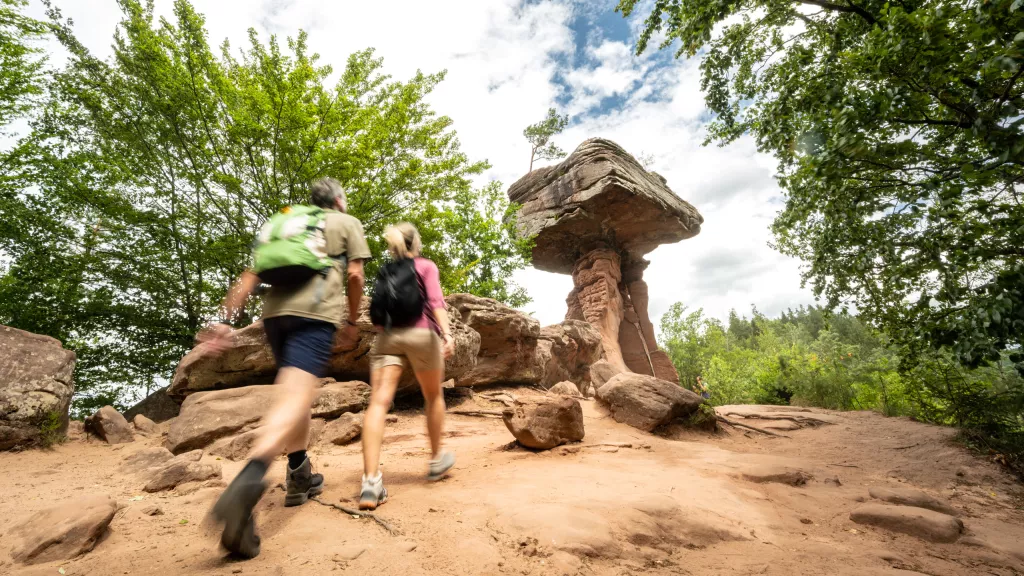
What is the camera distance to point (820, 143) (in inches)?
193

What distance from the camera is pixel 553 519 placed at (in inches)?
89.7

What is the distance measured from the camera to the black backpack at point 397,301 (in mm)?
2863

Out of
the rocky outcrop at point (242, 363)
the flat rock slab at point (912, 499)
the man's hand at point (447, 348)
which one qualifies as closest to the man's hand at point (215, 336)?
the man's hand at point (447, 348)

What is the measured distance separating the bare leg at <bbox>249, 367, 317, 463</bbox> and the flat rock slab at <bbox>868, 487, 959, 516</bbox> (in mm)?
4809

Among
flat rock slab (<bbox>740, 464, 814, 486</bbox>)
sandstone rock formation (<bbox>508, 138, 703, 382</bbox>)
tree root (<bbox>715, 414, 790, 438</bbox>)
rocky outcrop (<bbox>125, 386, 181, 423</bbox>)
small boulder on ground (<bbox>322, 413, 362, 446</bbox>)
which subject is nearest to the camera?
flat rock slab (<bbox>740, 464, 814, 486</bbox>)

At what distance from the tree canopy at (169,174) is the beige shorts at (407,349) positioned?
7.60m

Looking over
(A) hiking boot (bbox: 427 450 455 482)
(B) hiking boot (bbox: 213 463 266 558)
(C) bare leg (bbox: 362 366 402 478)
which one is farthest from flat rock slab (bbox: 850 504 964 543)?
(B) hiking boot (bbox: 213 463 266 558)

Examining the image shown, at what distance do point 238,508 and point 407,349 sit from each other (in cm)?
133

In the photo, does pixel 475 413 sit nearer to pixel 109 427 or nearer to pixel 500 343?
pixel 500 343

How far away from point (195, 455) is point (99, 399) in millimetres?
8845

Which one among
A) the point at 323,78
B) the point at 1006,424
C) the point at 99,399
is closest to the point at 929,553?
the point at 1006,424

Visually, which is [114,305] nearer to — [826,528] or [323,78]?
[323,78]

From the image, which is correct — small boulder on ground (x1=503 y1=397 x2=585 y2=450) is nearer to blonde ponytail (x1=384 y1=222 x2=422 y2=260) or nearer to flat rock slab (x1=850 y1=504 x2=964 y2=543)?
blonde ponytail (x1=384 y1=222 x2=422 y2=260)

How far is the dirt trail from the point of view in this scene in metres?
1.92
